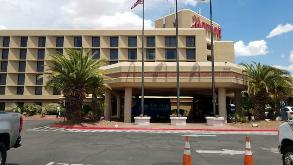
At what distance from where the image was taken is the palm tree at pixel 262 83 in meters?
33.7

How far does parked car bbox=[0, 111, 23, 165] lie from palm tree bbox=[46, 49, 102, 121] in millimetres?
21884

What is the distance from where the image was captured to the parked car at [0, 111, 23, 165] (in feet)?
31.3

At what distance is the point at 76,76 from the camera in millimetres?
32125

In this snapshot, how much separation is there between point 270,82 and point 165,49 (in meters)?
42.4

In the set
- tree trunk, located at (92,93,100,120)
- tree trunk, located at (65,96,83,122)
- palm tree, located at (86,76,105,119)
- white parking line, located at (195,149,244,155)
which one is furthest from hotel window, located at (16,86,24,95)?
white parking line, located at (195,149,244,155)

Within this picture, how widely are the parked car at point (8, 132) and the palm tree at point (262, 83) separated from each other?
27241 mm

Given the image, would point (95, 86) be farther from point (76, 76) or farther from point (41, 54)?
point (41, 54)

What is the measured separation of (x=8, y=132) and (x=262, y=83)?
1096 inches

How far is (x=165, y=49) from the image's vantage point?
75.0m

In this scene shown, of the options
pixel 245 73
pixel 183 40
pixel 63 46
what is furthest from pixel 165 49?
pixel 245 73

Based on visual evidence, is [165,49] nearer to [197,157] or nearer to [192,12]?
[192,12]

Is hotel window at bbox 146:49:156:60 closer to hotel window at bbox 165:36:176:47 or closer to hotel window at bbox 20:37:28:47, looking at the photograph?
hotel window at bbox 165:36:176:47

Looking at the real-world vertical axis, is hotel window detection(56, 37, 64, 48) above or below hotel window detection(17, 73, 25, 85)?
above

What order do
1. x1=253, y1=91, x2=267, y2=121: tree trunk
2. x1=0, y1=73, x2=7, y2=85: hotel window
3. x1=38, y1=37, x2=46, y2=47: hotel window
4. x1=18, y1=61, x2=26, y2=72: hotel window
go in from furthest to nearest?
1. x1=18, y1=61, x2=26, y2=72: hotel window
2. x1=38, y1=37, x2=46, y2=47: hotel window
3. x1=0, y1=73, x2=7, y2=85: hotel window
4. x1=253, y1=91, x2=267, y2=121: tree trunk
